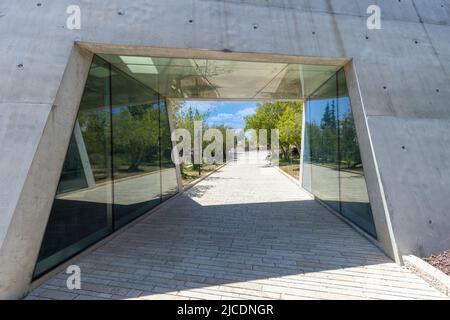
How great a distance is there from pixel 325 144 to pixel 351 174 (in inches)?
78.5

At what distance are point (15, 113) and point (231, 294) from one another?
3733 mm

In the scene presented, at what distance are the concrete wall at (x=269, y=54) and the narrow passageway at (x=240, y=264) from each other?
2.18 ft

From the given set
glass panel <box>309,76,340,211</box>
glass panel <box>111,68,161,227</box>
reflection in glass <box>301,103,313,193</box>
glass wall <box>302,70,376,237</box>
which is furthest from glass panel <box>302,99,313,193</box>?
glass panel <box>111,68,161,227</box>

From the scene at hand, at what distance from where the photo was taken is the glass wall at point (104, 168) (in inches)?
152

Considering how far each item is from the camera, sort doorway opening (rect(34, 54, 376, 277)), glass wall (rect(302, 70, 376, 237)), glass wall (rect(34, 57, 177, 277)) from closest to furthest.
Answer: glass wall (rect(34, 57, 177, 277)), doorway opening (rect(34, 54, 376, 277)), glass wall (rect(302, 70, 376, 237))

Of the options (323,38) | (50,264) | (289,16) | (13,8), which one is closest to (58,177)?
(50,264)

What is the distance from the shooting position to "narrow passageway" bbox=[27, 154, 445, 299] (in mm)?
3012

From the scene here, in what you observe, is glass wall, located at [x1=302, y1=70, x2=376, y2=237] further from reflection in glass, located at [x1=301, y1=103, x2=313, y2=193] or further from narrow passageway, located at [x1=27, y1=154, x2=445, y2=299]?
narrow passageway, located at [x1=27, y1=154, x2=445, y2=299]

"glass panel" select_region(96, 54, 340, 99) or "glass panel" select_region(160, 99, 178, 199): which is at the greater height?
"glass panel" select_region(96, 54, 340, 99)

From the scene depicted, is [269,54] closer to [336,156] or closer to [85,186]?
[336,156]

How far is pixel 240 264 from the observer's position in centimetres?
374

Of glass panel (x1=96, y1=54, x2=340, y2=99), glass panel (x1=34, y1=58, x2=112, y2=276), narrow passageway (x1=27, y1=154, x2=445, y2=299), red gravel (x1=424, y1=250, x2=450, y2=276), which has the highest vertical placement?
glass panel (x1=96, y1=54, x2=340, y2=99)

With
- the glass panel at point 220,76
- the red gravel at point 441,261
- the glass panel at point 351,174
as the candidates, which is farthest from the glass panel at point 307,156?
the red gravel at point 441,261

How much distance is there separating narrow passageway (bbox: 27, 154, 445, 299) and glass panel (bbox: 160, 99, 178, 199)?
244 cm
